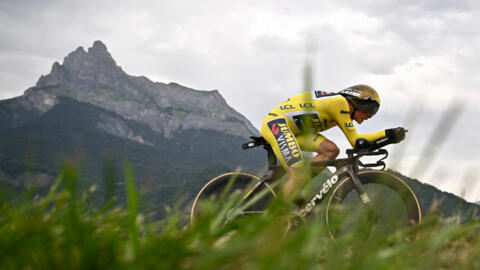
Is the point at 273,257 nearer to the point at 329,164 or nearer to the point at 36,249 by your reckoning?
the point at 36,249

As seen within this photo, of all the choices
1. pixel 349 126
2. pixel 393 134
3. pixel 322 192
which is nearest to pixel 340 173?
pixel 322 192

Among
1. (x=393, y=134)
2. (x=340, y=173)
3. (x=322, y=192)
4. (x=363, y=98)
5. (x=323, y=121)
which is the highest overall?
(x=363, y=98)

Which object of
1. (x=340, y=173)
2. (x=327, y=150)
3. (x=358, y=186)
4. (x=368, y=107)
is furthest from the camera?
(x=368, y=107)

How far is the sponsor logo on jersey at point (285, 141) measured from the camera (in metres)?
4.84

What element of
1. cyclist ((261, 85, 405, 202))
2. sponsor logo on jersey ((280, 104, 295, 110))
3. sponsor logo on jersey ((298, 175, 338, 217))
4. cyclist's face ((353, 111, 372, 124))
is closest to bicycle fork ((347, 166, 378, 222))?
sponsor logo on jersey ((298, 175, 338, 217))

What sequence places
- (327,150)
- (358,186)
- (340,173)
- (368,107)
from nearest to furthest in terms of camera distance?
(358,186)
(340,173)
(327,150)
(368,107)

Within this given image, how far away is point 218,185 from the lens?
5113 mm

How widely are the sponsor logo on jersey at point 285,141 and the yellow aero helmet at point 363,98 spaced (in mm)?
Result: 997

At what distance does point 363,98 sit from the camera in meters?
5.25

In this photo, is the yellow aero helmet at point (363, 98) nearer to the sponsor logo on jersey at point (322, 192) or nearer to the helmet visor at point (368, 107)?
the helmet visor at point (368, 107)

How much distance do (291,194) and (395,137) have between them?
4.20 meters

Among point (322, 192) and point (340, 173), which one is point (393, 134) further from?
point (322, 192)

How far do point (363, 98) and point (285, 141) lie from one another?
4.24 ft

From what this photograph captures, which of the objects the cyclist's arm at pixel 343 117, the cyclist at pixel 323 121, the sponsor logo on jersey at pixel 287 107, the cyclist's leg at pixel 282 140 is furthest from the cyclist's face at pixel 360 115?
the cyclist's leg at pixel 282 140
